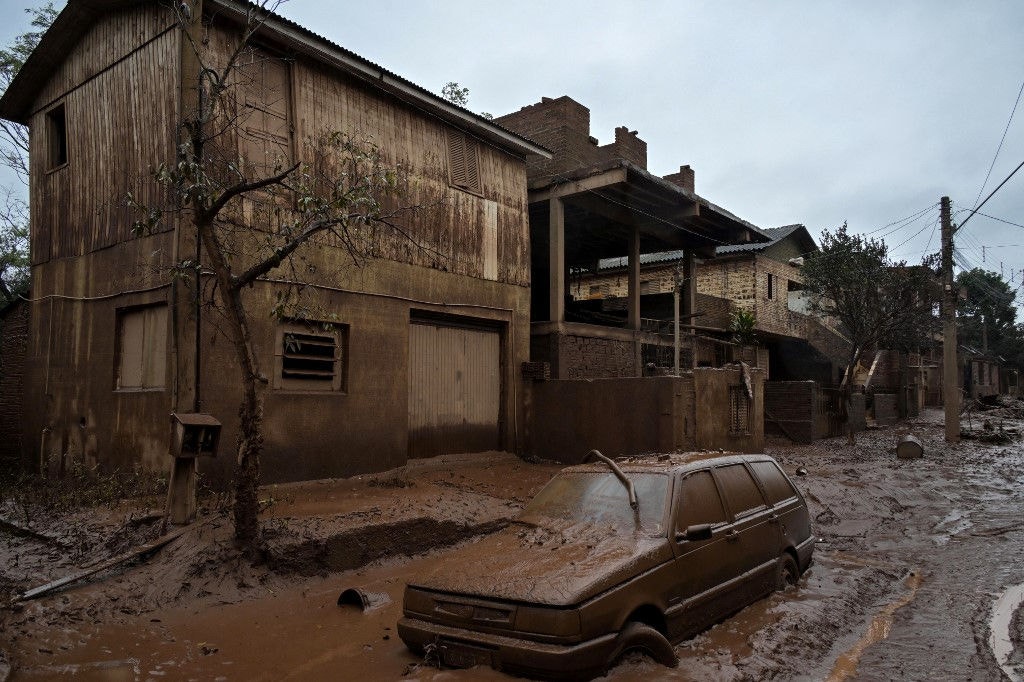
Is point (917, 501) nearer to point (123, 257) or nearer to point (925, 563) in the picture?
point (925, 563)

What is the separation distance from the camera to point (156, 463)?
9109 millimetres

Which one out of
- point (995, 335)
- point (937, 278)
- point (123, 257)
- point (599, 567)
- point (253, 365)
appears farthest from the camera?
point (995, 335)

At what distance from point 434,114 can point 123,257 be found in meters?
5.66

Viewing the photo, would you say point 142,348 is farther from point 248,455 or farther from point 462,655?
point 462,655

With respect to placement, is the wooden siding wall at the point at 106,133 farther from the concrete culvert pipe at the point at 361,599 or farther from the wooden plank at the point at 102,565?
the concrete culvert pipe at the point at 361,599

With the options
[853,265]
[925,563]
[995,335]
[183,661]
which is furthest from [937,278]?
[995,335]

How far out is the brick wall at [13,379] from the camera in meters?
12.5

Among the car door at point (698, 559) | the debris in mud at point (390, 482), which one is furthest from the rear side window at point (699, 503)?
the debris in mud at point (390, 482)

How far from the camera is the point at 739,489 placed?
239 inches

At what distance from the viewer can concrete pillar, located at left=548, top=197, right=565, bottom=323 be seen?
1493 centimetres

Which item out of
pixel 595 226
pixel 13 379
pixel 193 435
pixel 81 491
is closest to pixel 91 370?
pixel 81 491

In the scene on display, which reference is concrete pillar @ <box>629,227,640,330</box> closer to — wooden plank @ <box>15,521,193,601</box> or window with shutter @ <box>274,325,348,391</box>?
window with shutter @ <box>274,325,348,391</box>

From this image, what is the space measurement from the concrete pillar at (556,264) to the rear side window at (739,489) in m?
8.72

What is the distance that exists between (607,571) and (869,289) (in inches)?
903
